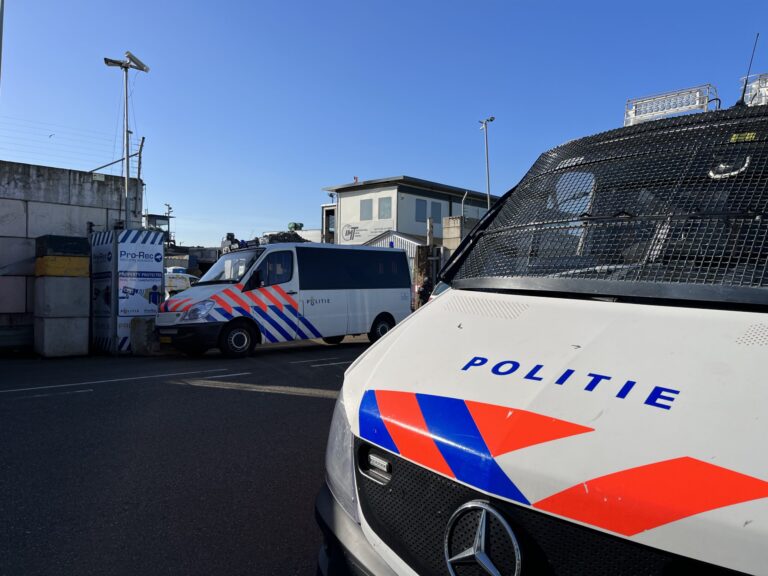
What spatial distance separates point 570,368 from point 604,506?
547 mm

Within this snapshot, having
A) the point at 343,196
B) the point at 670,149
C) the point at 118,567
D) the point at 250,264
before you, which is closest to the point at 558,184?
the point at 670,149

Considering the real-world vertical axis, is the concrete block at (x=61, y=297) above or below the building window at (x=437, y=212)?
below

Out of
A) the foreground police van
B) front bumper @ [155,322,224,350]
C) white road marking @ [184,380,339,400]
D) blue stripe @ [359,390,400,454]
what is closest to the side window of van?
front bumper @ [155,322,224,350]

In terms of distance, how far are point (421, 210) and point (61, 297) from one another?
103ft

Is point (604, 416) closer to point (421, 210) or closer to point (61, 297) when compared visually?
point (61, 297)

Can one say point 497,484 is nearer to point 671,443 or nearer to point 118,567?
point 671,443

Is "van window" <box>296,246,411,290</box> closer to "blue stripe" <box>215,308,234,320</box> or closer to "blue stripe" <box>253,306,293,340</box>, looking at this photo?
"blue stripe" <box>253,306,293,340</box>

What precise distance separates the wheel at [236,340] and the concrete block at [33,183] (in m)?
6.06

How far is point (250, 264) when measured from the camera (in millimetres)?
11250

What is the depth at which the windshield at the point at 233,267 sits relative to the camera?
11.2 meters

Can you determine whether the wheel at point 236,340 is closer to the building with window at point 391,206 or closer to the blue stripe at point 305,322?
the blue stripe at point 305,322

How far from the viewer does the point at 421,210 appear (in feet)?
134

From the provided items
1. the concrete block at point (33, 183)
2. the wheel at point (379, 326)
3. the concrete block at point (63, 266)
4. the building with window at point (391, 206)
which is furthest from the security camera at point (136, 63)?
the building with window at point (391, 206)

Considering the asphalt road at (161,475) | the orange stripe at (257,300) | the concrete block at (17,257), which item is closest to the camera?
the asphalt road at (161,475)
